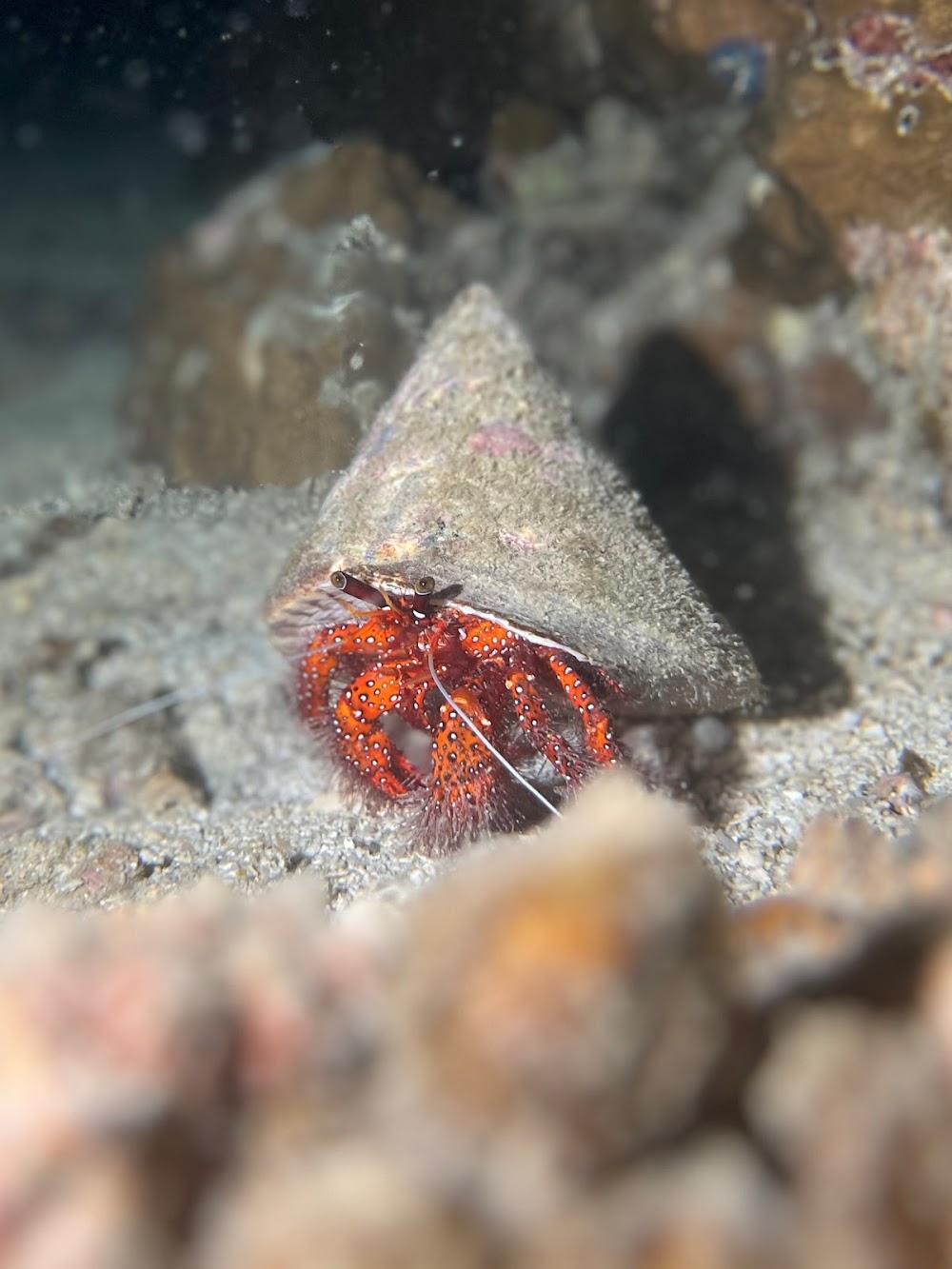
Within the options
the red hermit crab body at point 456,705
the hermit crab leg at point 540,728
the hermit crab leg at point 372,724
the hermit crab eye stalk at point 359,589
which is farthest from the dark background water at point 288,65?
the hermit crab leg at point 540,728

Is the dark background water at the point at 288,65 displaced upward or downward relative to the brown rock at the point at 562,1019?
upward

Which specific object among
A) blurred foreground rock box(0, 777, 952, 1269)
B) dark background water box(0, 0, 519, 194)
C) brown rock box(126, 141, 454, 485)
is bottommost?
blurred foreground rock box(0, 777, 952, 1269)

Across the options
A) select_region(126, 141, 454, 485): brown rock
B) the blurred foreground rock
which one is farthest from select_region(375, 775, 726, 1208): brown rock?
select_region(126, 141, 454, 485): brown rock

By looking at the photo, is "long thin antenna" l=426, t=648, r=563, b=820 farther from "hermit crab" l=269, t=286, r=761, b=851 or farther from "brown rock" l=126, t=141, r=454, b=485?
"brown rock" l=126, t=141, r=454, b=485

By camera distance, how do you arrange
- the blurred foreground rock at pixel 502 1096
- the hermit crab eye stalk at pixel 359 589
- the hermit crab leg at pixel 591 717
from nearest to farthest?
the blurred foreground rock at pixel 502 1096 → the hermit crab leg at pixel 591 717 → the hermit crab eye stalk at pixel 359 589

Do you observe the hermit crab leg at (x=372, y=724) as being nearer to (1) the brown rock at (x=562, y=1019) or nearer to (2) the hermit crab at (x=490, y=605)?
(2) the hermit crab at (x=490, y=605)

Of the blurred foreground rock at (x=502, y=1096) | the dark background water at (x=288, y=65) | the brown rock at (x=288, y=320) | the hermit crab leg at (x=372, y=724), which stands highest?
the dark background water at (x=288, y=65)
